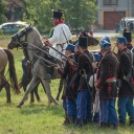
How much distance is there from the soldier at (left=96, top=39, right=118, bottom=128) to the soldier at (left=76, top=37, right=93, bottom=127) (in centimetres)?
40

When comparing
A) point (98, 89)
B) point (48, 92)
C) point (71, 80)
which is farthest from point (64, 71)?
point (48, 92)

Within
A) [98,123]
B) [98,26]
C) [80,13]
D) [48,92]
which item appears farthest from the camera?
[98,26]

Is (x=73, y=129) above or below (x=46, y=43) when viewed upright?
below

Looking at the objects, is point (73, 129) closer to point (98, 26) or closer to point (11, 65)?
point (11, 65)

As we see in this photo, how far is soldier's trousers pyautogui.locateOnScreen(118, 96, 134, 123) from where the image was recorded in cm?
1182

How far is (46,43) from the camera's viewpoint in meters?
14.4

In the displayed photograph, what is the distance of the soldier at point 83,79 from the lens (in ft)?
37.9

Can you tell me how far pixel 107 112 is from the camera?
11.4 m

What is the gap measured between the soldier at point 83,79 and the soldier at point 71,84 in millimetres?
180

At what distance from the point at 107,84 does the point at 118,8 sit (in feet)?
211

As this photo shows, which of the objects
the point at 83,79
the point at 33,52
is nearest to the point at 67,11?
the point at 33,52

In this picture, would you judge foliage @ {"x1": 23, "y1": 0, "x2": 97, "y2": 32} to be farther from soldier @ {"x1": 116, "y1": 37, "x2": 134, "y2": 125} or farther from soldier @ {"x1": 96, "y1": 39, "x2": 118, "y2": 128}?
soldier @ {"x1": 96, "y1": 39, "x2": 118, "y2": 128}

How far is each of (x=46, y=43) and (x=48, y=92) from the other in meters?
1.77

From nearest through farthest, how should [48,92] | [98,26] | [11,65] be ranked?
[48,92]
[11,65]
[98,26]
